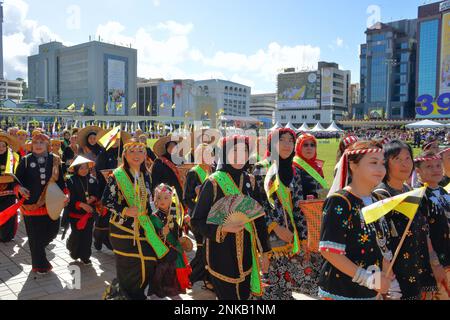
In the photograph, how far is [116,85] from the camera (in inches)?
4257

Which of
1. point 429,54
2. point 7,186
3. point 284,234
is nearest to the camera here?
point 284,234

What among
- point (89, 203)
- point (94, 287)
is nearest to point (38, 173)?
point (89, 203)

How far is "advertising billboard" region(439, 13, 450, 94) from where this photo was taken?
7894cm

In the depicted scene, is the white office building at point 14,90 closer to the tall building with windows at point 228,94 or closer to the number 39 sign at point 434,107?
the tall building with windows at point 228,94

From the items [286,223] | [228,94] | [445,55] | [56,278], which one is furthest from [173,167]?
[228,94]

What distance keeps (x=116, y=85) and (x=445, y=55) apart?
7879cm

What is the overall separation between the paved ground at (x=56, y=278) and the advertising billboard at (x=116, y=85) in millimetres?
104011

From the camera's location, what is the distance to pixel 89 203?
6.20 metres

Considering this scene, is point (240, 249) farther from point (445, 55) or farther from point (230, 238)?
point (445, 55)

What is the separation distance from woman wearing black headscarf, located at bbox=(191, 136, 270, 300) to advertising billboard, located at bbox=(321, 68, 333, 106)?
11337 centimetres

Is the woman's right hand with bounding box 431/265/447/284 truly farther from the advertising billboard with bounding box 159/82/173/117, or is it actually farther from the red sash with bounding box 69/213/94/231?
the advertising billboard with bounding box 159/82/173/117

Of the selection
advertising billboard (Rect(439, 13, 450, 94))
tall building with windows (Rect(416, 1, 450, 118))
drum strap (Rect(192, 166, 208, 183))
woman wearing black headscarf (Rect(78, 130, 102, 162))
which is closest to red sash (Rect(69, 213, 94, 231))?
drum strap (Rect(192, 166, 208, 183))
